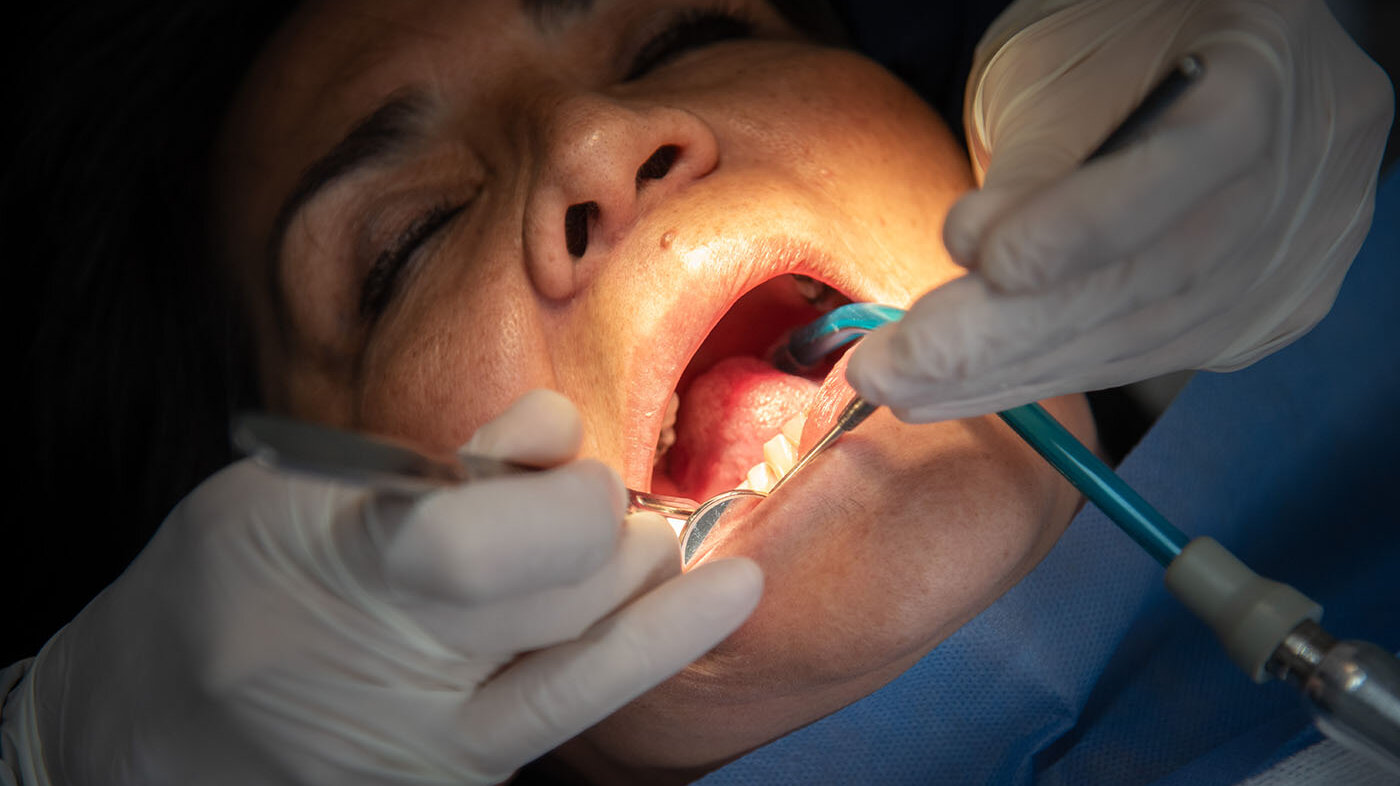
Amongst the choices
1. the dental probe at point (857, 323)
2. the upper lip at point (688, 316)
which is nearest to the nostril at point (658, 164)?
the upper lip at point (688, 316)

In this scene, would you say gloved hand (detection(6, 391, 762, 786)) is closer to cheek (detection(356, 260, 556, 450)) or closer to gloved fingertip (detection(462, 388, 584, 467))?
gloved fingertip (detection(462, 388, 584, 467))

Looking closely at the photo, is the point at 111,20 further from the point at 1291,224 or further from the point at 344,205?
the point at 1291,224

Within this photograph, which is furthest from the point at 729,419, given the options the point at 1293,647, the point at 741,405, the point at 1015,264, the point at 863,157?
the point at 1293,647

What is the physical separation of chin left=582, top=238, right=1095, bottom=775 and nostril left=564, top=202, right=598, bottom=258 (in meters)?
0.15

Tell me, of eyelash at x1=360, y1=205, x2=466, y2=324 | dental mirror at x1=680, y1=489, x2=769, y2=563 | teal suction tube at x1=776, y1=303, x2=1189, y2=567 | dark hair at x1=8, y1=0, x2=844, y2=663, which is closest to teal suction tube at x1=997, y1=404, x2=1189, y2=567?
teal suction tube at x1=776, y1=303, x2=1189, y2=567

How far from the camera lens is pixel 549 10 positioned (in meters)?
Result: 1.09

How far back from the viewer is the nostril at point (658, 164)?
3.40 ft

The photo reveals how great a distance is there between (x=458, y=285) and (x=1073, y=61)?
2.37 ft

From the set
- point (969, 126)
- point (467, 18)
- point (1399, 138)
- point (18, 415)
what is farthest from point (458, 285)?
point (1399, 138)

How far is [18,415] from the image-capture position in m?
1.31

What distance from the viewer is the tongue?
1.17 m

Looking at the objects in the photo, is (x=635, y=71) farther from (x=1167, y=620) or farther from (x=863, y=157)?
(x=1167, y=620)

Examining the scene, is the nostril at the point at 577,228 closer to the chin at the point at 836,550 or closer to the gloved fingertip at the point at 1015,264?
the chin at the point at 836,550

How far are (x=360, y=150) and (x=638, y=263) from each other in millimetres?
354
